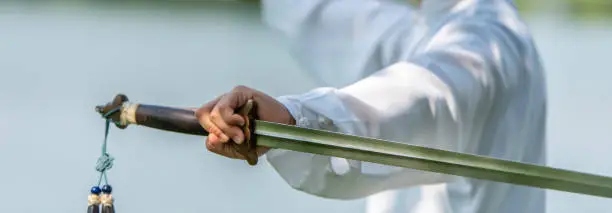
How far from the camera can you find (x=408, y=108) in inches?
35.2

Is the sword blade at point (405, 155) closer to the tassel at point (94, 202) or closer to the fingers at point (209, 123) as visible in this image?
the fingers at point (209, 123)

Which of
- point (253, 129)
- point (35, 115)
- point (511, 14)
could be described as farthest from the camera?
point (35, 115)

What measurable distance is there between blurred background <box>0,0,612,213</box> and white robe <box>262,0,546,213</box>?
0.04m

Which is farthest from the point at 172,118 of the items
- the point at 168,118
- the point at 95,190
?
the point at 95,190

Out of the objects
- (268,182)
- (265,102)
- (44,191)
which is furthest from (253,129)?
(44,191)

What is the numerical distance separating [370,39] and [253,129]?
1.01 feet

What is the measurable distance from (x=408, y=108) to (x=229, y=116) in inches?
7.1

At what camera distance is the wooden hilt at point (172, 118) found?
0.82 metres

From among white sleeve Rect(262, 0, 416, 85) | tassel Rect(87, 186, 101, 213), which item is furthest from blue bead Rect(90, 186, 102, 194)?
white sleeve Rect(262, 0, 416, 85)

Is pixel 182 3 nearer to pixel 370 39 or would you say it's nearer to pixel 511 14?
pixel 370 39

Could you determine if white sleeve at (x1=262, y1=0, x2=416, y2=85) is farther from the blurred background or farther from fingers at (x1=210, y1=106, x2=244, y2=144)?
fingers at (x1=210, y1=106, x2=244, y2=144)

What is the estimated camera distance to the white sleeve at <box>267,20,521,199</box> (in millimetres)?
879

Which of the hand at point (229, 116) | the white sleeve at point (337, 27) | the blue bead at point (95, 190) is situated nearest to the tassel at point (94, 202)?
the blue bead at point (95, 190)

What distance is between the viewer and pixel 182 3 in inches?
45.1
